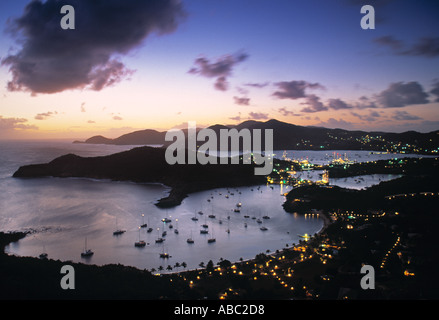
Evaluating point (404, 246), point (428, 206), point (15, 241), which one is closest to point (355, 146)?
point (428, 206)

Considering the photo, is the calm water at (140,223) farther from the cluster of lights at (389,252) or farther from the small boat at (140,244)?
the cluster of lights at (389,252)

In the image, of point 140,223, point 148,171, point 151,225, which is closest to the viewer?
point 151,225

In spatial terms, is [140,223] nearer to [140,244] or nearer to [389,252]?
[140,244]

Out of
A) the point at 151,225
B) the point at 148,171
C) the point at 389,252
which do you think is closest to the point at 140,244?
the point at 151,225

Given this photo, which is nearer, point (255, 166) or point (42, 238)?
point (42, 238)

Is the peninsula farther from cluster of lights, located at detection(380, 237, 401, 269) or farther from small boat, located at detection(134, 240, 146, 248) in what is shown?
cluster of lights, located at detection(380, 237, 401, 269)

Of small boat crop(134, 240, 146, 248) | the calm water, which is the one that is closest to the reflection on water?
the calm water
